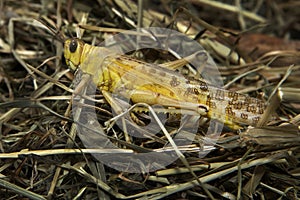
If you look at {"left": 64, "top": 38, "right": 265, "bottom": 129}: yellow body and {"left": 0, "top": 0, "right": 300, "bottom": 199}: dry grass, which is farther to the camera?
{"left": 64, "top": 38, "right": 265, "bottom": 129}: yellow body

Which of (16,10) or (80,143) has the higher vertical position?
(16,10)

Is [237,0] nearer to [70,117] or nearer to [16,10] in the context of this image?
[16,10]

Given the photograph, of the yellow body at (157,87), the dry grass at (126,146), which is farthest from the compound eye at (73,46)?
the dry grass at (126,146)

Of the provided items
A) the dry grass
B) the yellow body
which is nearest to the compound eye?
the yellow body

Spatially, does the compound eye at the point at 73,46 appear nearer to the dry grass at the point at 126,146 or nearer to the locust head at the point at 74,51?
the locust head at the point at 74,51

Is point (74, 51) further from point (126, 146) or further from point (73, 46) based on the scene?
point (126, 146)

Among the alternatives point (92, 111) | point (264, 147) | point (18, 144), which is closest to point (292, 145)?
point (264, 147)

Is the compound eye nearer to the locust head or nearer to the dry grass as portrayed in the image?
the locust head

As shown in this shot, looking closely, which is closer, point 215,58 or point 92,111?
point 92,111

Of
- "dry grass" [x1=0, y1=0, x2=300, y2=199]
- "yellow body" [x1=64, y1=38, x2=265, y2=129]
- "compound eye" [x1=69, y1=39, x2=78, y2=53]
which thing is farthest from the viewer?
"compound eye" [x1=69, y1=39, x2=78, y2=53]
